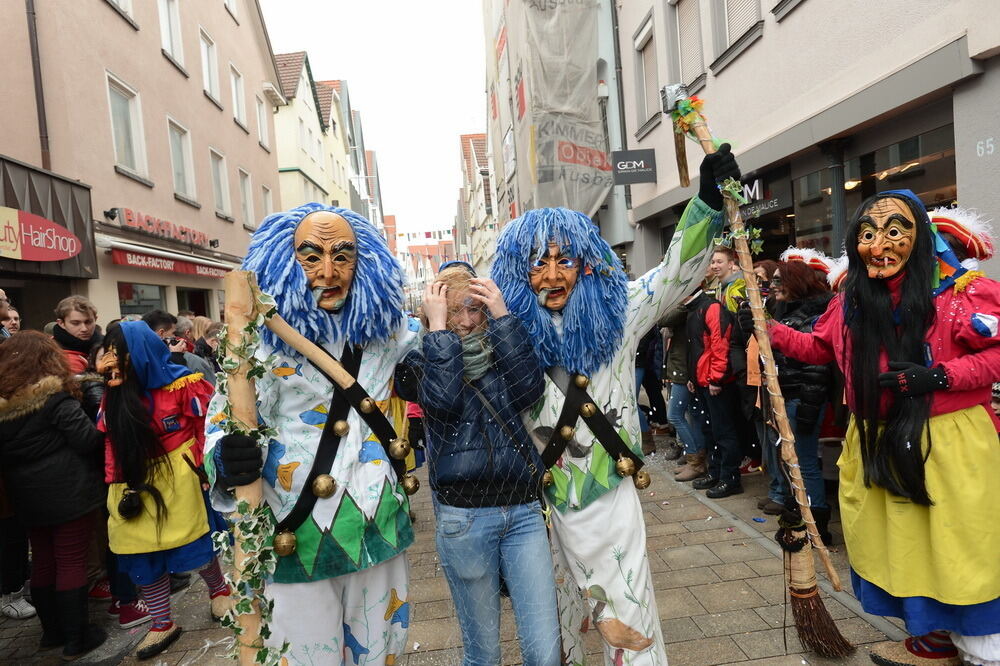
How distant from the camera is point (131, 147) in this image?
10.5m

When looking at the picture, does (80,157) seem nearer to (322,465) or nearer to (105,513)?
(105,513)

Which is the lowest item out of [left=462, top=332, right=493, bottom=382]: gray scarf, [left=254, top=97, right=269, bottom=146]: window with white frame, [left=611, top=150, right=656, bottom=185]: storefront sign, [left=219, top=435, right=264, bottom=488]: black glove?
[left=219, top=435, right=264, bottom=488]: black glove

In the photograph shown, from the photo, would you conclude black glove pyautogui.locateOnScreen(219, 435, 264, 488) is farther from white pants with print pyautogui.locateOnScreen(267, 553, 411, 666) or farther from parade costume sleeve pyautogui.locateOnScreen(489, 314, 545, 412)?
parade costume sleeve pyautogui.locateOnScreen(489, 314, 545, 412)

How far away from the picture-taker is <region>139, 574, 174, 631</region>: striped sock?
3.40 meters

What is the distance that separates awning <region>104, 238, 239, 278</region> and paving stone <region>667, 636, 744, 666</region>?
6533 mm

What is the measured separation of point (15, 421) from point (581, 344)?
9.60 ft

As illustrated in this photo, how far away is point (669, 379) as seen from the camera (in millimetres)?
5695

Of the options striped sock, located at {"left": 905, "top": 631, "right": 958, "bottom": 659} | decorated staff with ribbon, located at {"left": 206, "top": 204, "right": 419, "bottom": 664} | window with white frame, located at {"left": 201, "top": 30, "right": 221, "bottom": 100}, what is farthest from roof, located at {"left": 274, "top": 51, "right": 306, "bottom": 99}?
striped sock, located at {"left": 905, "top": 631, "right": 958, "bottom": 659}

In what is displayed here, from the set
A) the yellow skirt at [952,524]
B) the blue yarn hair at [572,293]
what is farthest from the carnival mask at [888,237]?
the blue yarn hair at [572,293]

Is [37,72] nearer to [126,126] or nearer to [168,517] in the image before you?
[126,126]

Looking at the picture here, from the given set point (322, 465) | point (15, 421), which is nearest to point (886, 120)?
point (322, 465)

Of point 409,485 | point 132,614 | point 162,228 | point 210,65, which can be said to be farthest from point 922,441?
point 210,65

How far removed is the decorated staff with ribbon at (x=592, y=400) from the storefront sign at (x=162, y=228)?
30.6 ft

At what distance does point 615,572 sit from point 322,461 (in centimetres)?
100
